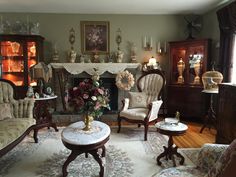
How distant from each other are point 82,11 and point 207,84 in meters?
3.41

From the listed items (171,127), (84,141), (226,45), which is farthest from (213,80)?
(84,141)

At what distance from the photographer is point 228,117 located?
3.22m

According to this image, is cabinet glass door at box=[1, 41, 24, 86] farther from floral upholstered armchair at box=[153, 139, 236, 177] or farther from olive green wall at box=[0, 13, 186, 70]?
floral upholstered armchair at box=[153, 139, 236, 177]

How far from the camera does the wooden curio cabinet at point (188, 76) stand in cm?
488

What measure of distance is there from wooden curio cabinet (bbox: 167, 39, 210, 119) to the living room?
2 cm

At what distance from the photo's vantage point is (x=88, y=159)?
117 inches

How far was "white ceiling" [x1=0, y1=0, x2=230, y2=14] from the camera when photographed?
177 inches

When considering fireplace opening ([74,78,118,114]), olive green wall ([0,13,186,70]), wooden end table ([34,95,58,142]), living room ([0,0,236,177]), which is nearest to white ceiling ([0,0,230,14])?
living room ([0,0,236,177])

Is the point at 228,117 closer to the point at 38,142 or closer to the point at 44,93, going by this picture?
the point at 38,142

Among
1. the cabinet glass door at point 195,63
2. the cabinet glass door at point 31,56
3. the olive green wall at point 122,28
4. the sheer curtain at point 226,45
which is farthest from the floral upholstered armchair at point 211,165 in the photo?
the cabinet glass door at point 31,56

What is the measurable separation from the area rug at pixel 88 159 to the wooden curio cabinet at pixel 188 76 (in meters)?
1.56

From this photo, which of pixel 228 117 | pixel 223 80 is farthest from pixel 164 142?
pixel 223 80

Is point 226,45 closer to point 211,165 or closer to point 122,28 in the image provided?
point 122,28

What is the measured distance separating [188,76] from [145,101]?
1.45 metres
